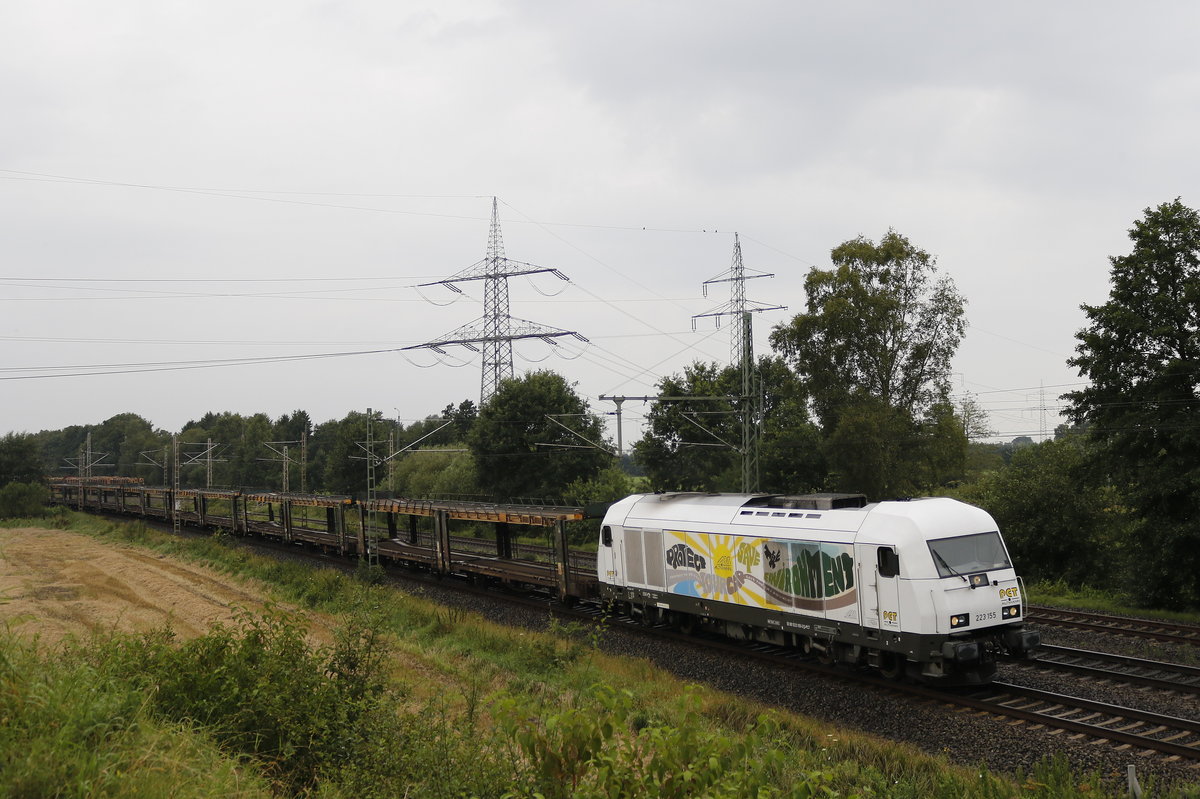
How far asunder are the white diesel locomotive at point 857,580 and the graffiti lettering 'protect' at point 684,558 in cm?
4

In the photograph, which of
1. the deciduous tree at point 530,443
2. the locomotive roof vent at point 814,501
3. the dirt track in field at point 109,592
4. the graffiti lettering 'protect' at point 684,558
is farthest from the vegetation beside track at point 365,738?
the deciduous tree at point 530,443

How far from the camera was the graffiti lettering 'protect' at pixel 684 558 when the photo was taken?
1986cm

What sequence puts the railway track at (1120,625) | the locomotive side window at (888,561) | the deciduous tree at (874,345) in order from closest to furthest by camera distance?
the locomotive side window at (888,561)
the railway track at (1120,625)
the deciduous tree at (874,345)

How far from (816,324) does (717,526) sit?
1990cm

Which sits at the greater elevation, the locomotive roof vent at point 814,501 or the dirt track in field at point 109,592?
the locomotive roof vent at point 814,501

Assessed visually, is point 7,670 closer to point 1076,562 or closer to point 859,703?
point 859,703

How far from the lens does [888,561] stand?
49.0 ft

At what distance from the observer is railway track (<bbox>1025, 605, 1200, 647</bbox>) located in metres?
19.0

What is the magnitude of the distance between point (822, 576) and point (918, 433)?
22184 millimetres

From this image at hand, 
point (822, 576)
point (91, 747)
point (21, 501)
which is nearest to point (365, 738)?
point (91, 747)

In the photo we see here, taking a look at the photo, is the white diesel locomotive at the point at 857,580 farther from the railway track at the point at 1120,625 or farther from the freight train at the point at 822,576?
the railway track at the point at 1120,625

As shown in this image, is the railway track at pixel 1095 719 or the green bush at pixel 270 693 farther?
the railway track at pixel 1095 719

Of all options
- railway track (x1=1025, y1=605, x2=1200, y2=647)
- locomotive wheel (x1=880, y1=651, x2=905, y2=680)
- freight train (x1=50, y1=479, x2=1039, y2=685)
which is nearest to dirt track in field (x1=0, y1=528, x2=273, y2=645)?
freight train (x1=50, y1=479, x2=1039, y2=685)

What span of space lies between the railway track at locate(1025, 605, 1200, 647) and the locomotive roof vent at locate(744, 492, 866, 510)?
5.46 m
